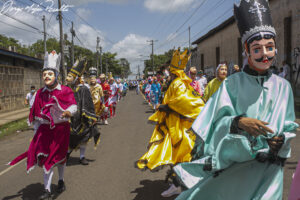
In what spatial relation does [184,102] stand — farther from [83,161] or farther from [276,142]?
[83,161]

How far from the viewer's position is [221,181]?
2457 mm

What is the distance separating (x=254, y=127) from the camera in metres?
2.21

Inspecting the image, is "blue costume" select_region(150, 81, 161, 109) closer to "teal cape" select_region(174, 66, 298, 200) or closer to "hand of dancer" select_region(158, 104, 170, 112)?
"hand of dancer" select_region(158, 104, 170, 112)

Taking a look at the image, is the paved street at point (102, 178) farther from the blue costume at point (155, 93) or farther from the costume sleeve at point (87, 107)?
the blue costume at point (155, 93)

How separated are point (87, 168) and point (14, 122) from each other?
934 cm

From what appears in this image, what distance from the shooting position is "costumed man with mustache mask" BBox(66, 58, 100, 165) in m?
6.44

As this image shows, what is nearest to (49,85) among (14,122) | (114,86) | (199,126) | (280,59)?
(199,126)

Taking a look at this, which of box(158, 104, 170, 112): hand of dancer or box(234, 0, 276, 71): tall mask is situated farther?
box(158, 104, 170, 112): hand of dancer

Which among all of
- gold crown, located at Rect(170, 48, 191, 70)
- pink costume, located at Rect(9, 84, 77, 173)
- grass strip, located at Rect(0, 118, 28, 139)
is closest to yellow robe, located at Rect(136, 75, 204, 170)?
gold crown, located at Rect(170, 48, 191, 70)

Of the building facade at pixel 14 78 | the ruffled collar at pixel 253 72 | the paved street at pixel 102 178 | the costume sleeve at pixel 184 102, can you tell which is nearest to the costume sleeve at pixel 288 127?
the ruffled collar at pixel 253 72

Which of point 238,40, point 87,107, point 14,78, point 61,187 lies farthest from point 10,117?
point 238,40

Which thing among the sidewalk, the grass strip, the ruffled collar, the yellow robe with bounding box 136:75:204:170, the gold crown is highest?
the gold crown

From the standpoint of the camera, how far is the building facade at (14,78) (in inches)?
698

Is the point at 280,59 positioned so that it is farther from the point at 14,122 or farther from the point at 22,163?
the point at 22,163
